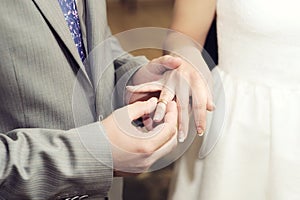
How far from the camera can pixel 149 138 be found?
2.06 ft

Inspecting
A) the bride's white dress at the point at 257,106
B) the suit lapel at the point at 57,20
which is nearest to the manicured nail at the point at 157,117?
the suit lapel at the point at 57,20

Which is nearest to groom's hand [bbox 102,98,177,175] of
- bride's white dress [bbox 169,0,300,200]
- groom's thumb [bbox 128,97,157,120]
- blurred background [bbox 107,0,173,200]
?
Result: groom's thumb [bbox 128,97,157,120]

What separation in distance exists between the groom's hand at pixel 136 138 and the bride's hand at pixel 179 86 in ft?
0.13

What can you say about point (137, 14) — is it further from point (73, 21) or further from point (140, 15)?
point (73, 21)

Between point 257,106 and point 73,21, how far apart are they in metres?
0.41

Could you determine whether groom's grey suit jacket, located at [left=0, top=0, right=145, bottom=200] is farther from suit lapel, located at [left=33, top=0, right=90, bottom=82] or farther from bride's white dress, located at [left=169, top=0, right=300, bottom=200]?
bride's white dress, located at [left=169, top=0, right=300, bottom=200]

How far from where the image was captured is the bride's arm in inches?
37.0

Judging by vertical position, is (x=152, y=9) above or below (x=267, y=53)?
below

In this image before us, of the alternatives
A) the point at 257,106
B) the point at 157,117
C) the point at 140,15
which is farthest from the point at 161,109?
the point at 140,15

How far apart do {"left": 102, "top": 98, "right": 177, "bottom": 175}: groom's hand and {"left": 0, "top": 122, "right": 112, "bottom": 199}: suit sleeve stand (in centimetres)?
1

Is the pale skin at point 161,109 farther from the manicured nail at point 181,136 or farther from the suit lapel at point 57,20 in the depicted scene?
the suit lapel at point 57,20

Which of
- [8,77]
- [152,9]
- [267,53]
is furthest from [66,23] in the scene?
[152,9]

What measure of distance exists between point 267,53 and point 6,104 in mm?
505

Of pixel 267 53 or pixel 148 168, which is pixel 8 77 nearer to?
pixel 148 168
